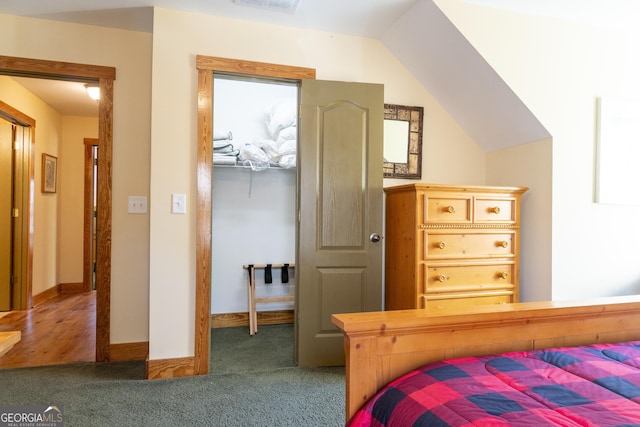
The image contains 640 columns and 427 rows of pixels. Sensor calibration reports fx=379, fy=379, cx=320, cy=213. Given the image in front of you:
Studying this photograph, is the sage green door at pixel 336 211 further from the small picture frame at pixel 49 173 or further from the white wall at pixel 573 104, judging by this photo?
the small picture frame at pixel 49 173

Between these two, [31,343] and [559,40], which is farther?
[31,343]

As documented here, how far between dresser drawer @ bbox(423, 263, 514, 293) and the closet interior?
1654 mm

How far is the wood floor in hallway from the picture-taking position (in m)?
2.78

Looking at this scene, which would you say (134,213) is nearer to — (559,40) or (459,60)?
(459,60)

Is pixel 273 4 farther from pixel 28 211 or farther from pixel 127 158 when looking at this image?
pixel 28 211

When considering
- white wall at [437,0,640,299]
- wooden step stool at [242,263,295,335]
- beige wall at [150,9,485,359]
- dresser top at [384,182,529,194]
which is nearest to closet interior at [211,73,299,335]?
wooden step stool at [242,263,295,335]

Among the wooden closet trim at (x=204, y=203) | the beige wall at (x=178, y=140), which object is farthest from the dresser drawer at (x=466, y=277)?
the beige wall at (x=178, y=140)

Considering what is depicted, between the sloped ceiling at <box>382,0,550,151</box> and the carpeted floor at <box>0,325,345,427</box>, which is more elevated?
the sloped ceiling at <box>382,0,550,151</box>

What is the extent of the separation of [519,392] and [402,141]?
2335 millimetres

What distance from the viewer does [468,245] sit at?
2.55 meters

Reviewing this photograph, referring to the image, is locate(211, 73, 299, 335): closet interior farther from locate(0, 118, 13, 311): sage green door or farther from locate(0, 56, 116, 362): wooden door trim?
locate(0, 118, 13, 311): sage green door

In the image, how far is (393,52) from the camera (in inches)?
119

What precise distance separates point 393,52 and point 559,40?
1.18 meters

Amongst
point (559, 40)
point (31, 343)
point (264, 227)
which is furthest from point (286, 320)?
point (559, 40)
